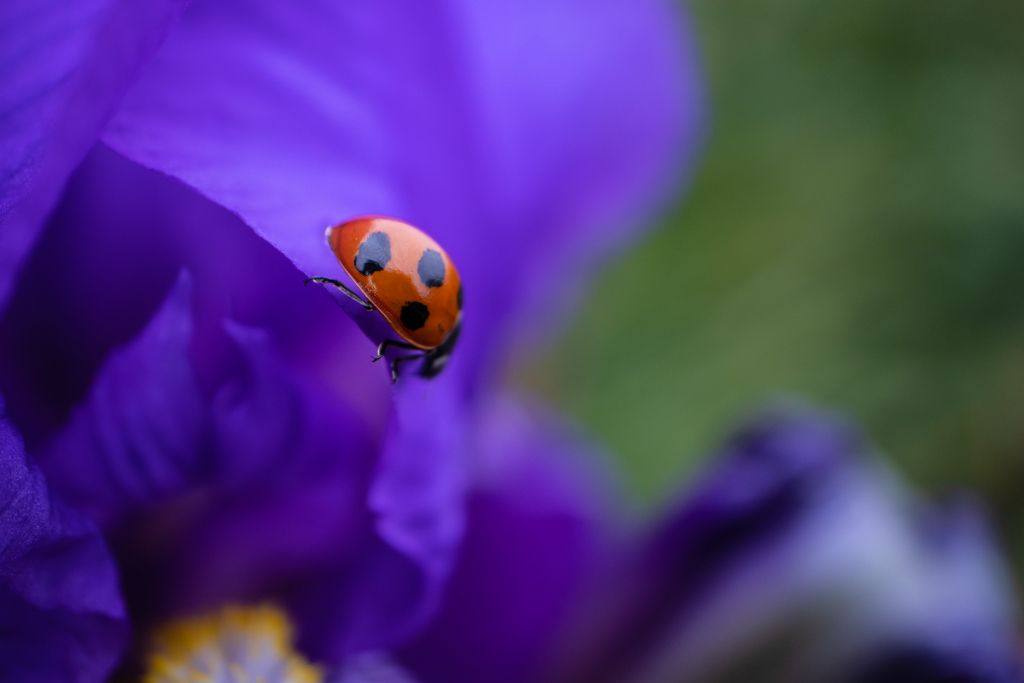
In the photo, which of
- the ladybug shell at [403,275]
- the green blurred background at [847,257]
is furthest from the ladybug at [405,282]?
the green blurred background at [847,257]

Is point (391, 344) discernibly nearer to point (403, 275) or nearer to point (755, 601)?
point (403, 275)

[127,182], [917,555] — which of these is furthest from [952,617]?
[127,182]

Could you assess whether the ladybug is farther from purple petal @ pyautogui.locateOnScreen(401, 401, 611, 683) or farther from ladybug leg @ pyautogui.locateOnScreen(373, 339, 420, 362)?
purple petal @ pyautogui.locateOnScreen(401, 401, 611, 683)

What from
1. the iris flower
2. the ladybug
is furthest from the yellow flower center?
the ladybug

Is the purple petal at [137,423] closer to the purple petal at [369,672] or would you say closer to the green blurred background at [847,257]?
the purple petal at [369,672]

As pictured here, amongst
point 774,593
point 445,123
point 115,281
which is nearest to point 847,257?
point 774,593

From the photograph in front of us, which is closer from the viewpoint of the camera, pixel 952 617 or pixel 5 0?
pixel 5 0

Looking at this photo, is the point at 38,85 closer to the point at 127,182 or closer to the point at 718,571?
the point at 127,182
